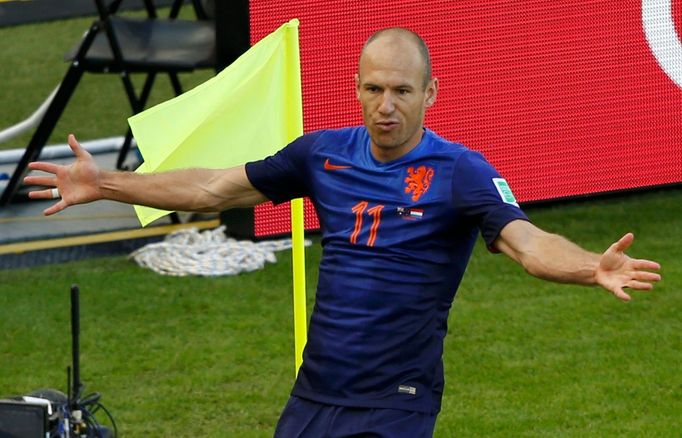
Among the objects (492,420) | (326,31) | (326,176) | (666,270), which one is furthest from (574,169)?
(326,176)

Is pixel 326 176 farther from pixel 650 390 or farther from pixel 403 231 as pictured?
pixel 650 390

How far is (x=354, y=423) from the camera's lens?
506 centimetres

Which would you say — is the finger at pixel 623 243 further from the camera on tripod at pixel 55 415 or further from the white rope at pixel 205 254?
the white rope at pixel 205 254

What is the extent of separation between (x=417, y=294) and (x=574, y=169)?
5092 millimetres

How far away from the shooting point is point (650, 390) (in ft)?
26.8

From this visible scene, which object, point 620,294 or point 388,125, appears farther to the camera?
point 388,125

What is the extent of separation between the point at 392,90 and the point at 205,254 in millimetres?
5387

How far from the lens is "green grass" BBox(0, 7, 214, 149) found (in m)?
14.3

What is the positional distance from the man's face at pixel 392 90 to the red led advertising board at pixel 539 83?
13.6ft

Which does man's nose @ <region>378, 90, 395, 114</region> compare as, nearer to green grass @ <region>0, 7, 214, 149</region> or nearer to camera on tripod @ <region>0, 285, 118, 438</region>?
camera on tripod @ <region>0, 285, 118, 438</region>

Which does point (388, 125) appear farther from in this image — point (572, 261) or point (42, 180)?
point (42, 180)

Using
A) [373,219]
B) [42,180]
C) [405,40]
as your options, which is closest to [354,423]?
[373,219]

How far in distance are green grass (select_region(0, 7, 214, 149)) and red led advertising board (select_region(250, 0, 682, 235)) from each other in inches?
196

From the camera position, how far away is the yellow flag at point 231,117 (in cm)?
647
